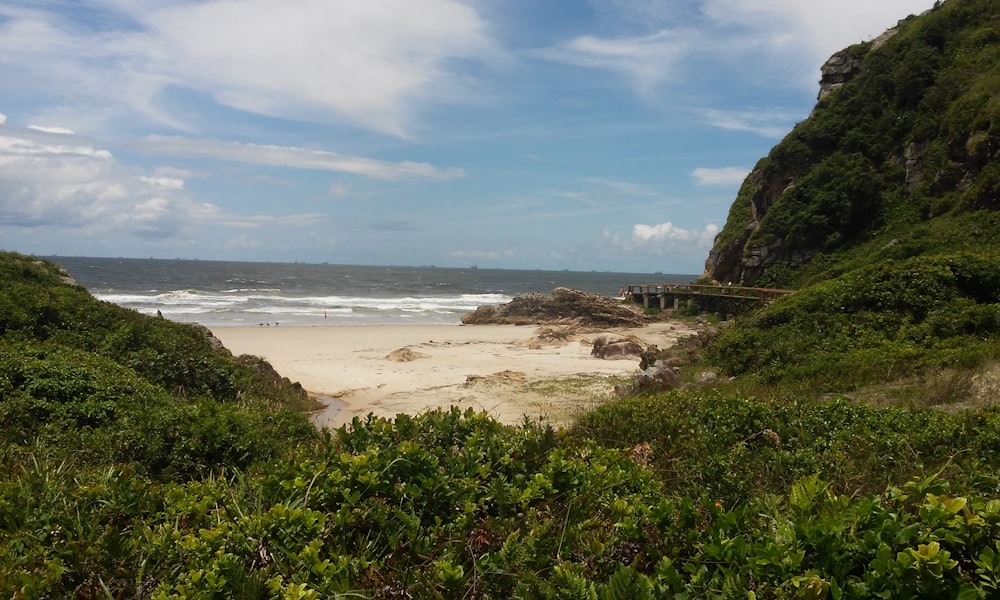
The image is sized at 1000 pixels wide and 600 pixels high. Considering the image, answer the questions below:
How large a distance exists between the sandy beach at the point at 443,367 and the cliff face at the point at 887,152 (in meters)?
7.84

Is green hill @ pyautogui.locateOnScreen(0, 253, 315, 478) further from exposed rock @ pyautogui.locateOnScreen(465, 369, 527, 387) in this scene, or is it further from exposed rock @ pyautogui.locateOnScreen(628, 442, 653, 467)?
exposed rock @ pyautogui.locateOnScreen(465, 369, 527, 387)

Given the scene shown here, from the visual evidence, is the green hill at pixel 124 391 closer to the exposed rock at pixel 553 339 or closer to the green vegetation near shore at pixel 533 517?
the green vegetation near shore at pixel 533 517

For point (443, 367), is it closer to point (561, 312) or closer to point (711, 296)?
point (561, 312)

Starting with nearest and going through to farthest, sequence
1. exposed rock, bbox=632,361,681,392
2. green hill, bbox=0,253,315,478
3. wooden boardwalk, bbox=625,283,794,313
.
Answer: green hill, bbox=0,253,315,478 → exposed rock, bbox=632,361,681,392 → wooden boardwalk, bbox=625,283,794,313

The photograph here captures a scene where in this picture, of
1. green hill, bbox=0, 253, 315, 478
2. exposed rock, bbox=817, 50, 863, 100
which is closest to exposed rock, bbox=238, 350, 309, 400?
green hill, bbox=0, 253, 315, 478

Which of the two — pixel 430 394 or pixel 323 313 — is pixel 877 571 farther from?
pixel 323 313

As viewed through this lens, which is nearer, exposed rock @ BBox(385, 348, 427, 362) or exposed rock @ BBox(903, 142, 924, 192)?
exposed rock @ BBox(385, 348, 427, 362)

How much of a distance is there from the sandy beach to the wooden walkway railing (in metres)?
2.86

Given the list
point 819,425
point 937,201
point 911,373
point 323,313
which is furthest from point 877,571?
point 323,313

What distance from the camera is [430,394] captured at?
14.2 metres

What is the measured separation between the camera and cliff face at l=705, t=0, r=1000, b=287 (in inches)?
Answer: 966

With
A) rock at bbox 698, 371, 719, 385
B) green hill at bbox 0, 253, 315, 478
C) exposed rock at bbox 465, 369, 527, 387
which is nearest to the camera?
green hill at bbox 0, 253, 315, 478

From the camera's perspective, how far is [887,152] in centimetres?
3034

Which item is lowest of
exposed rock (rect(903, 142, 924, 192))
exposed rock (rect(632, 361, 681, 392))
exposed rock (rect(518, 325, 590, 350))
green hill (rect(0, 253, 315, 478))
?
exposed rock (rect(518, 325, 590, 350))
